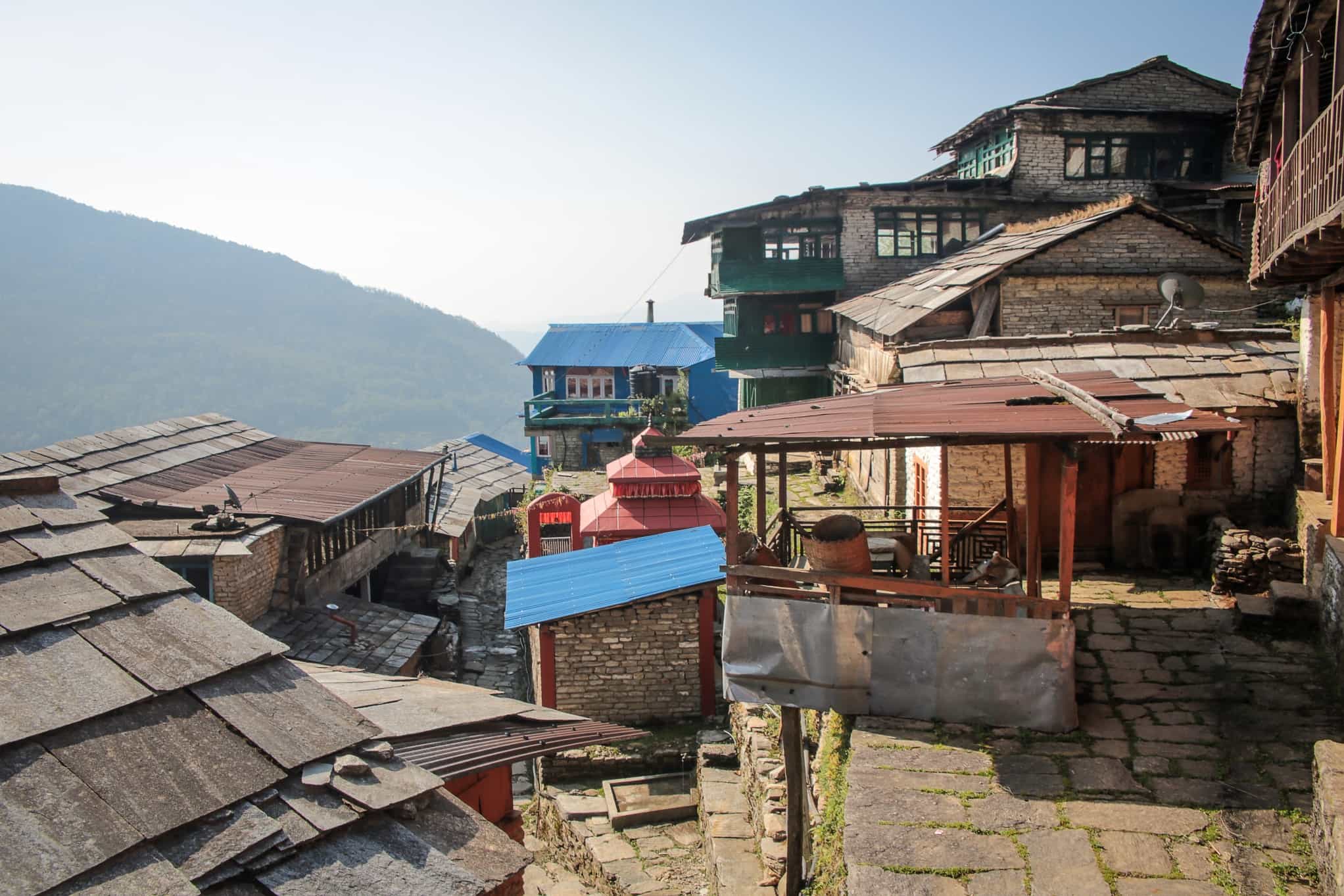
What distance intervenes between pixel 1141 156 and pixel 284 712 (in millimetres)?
31857

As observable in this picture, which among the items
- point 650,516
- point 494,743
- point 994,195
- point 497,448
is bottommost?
point 497,448

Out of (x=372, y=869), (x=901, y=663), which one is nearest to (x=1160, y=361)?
(x=901, y=663)

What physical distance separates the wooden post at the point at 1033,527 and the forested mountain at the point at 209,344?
11106 cm

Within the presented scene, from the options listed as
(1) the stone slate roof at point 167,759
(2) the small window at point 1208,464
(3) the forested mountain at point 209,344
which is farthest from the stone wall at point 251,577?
(3) the forested mountain at point 209,344

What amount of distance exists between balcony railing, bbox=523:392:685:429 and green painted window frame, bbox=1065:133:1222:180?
1705cm

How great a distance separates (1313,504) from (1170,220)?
447 inches

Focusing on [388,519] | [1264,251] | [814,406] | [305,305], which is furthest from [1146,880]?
[305,305]

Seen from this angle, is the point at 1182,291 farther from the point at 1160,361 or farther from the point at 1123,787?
the point at 1123,787

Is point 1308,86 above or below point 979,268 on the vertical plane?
above

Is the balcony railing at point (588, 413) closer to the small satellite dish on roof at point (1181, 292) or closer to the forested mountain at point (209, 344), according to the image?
the small satellite dish on roof at point (1181, 292)

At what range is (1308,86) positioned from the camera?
428 inches

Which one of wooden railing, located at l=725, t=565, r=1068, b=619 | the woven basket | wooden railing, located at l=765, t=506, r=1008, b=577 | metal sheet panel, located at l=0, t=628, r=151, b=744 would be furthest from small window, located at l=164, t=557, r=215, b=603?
metal sheet panel, located at l=0, t=628, r=151, b=744

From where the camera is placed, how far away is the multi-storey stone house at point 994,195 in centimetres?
2912

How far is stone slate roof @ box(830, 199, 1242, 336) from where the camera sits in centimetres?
1889
